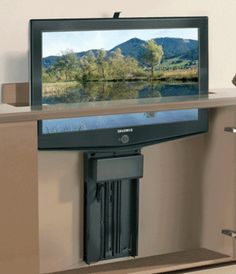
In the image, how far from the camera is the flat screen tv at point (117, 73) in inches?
88.9

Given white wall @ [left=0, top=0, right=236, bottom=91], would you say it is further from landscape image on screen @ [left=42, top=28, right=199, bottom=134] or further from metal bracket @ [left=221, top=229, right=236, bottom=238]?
metal bracket @ [left=221, top=229, right=236, bottom=238]

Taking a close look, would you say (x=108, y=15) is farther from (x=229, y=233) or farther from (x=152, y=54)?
(x=229, y=233)

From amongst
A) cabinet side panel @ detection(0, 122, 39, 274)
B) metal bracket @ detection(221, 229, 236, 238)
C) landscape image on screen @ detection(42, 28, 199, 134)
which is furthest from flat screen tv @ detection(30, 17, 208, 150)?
metal bracket @ detection(221, 229, 236, 238)

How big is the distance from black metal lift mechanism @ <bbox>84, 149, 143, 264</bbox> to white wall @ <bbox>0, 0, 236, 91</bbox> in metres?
0.37

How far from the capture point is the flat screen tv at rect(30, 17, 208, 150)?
2.26 m

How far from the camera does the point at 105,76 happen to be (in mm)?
2346

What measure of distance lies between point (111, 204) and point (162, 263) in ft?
0.75

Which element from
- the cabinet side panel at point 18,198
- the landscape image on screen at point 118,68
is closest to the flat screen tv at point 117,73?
the landscape image on screen at point 118,68

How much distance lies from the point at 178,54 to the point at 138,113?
0.23 metres

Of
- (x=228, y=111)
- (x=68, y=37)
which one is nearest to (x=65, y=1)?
(x=68, y=37)

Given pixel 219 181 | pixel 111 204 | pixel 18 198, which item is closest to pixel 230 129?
pixel 219 181

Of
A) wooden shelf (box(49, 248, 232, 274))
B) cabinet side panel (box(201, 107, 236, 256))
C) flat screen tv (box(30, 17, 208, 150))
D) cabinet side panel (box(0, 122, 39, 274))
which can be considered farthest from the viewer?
cabinet side panel (box(201, 107, 236, 256))

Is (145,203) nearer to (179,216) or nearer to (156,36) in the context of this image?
(179,216)

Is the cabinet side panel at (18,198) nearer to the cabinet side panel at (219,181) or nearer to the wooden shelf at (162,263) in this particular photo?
the wooden shelf at (162,263)
